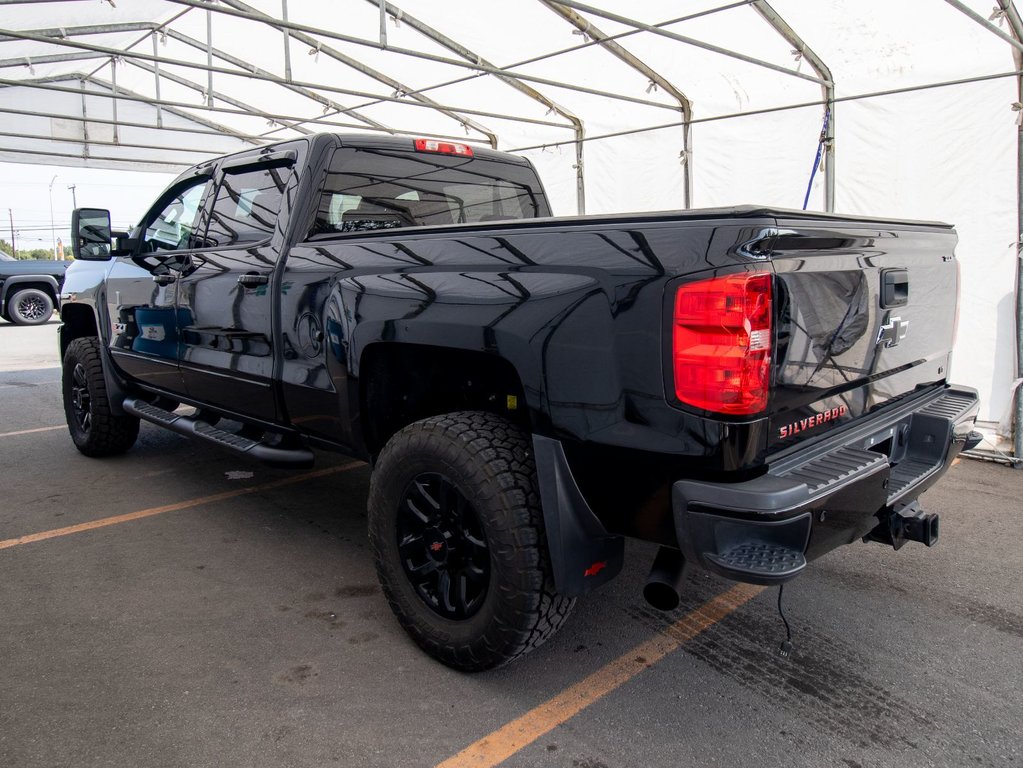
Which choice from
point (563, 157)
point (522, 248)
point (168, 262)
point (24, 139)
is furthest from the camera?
point (24, 139)

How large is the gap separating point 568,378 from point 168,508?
3127mm

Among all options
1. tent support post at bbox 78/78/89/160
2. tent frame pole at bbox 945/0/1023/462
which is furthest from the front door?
tent support post at bbox 78/78/89/160

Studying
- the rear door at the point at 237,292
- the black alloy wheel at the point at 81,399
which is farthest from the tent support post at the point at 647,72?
the black alloy wheel at the point at 81,399

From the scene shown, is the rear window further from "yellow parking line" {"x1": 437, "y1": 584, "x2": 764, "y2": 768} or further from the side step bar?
"yellow parking line" {"x1": 437, "y1": 584, "x2": 764, "y2": 768}

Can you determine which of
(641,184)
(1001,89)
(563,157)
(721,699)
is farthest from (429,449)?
(563,157)

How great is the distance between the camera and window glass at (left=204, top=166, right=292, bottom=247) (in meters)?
3.60

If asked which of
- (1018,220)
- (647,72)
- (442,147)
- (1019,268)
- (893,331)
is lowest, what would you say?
(893,331)

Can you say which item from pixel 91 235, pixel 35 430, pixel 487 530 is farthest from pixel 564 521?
pixel 35 430

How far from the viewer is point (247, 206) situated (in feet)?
12.6

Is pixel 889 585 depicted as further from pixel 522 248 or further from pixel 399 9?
pixel 399 9

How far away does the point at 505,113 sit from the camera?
37.3ft

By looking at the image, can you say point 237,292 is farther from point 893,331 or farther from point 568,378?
point 893,331

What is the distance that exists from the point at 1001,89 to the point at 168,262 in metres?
6.09

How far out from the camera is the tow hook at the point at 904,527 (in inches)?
101
